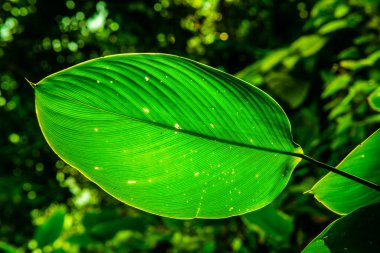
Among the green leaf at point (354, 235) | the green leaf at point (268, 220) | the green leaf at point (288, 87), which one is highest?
the green leaf at point (354, 235)

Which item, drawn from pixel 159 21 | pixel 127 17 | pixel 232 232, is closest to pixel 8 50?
pixel 127 17

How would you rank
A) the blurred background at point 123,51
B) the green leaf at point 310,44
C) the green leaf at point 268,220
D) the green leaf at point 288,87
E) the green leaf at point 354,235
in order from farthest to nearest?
the blurred background at point 123,51 < the green leaf at point 288,87 < the green leaf at point 310,44 < the green leaf at point 268,220 < the green leaf at point 354,235

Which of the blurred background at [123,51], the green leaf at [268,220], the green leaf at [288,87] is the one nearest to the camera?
the green leaf at [268,220]

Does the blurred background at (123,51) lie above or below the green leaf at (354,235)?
below

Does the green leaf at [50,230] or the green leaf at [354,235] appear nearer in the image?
the green leaf at [354,235]

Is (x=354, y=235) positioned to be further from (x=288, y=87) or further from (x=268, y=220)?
(x=288, y=87)

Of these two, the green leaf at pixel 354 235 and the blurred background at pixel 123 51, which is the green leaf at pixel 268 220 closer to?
the green leaf at pixel 354 235

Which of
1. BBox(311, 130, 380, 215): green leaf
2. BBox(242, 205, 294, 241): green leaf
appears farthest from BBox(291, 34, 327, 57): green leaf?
BBox(311, 130, 380, 215): green leaf

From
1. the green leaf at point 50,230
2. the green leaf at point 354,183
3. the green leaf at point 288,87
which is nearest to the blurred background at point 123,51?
the green leaf at point 288,87
